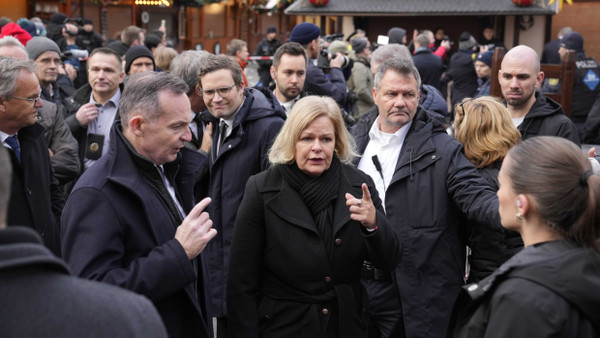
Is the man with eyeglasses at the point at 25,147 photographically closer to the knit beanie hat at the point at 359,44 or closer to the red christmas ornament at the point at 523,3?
the knit beanie hat at the point at 359,44

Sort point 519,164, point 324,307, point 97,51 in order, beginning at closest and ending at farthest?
point 519,164 → point 324,307 → point 97,51

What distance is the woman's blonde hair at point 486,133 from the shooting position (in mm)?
3941

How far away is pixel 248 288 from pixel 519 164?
146cm

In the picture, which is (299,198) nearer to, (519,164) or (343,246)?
(343,246)

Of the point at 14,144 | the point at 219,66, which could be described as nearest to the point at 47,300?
the point at 14,144

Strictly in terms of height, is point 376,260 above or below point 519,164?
below

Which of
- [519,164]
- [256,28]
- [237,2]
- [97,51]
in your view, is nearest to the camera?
[519,164]

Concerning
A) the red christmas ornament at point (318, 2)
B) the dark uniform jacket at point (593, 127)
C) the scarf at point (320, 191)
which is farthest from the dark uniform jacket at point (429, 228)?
the red christmas ornament at point (318, 2)

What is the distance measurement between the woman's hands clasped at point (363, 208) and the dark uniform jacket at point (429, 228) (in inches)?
28.9

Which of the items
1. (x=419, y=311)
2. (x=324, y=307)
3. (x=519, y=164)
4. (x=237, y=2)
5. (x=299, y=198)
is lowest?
(x=419, y=311)

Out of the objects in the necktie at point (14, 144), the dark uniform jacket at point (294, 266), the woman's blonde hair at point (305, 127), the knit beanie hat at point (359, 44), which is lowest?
the dark uniform jacket at point (294, 266)

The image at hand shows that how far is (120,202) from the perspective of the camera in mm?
2752

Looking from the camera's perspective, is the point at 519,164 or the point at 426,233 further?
the point at 426,233

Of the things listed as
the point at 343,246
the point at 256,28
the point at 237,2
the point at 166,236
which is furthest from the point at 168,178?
the point at 256,28
